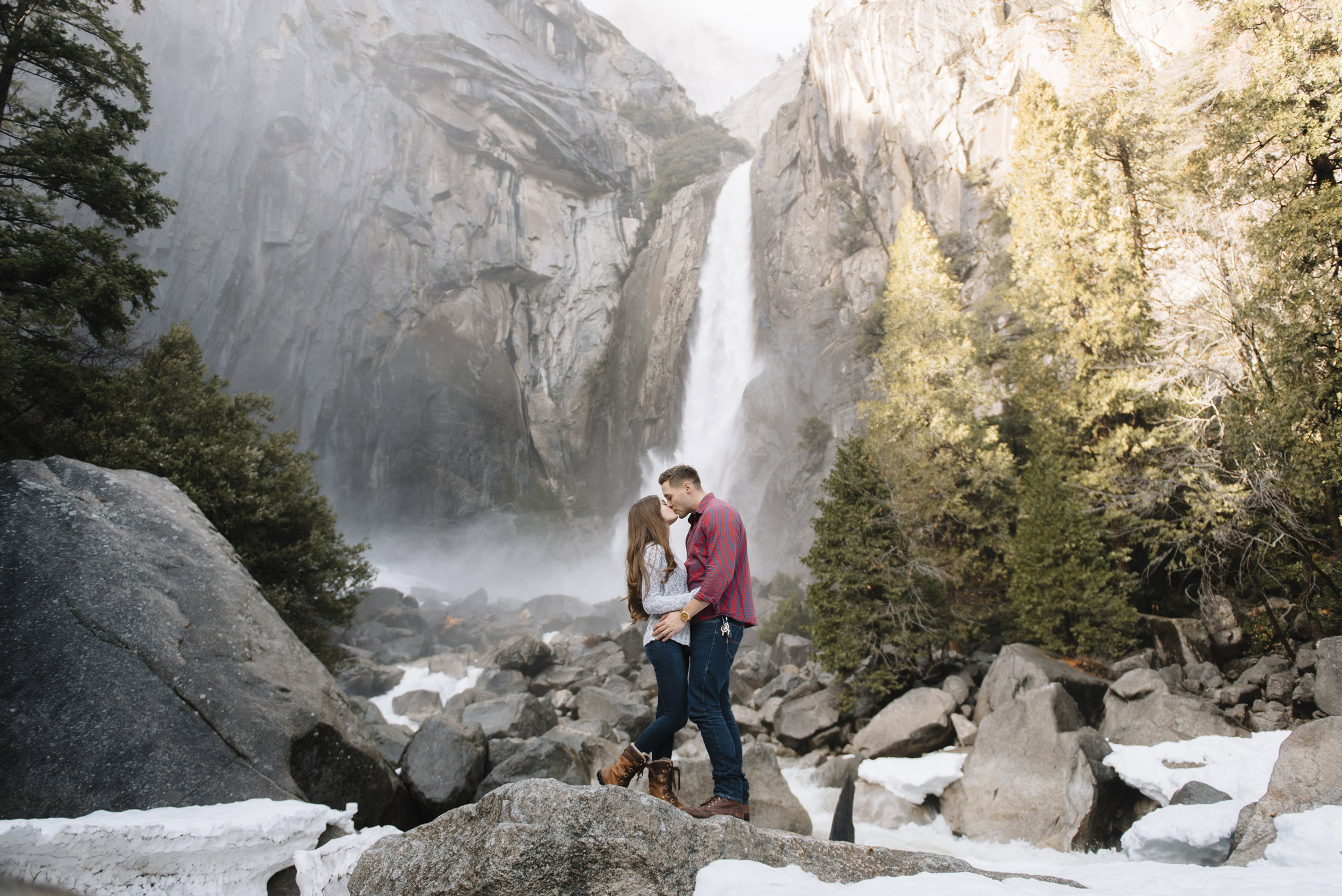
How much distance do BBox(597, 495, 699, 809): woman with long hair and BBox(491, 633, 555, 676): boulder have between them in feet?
54.2

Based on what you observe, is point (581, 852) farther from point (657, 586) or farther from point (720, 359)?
point (720, 359)

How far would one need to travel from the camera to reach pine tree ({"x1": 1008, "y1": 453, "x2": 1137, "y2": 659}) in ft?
36.0

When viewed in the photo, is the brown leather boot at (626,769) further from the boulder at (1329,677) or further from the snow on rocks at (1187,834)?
the boulder at (1329,677)

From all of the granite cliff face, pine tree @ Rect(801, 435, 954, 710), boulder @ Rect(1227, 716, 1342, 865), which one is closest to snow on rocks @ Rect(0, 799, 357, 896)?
boulder @ Rect(1227, 716, 1342, 865)

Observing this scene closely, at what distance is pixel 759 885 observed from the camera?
2682 millimetres

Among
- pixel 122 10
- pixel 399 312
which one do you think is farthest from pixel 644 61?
pixel 122 10

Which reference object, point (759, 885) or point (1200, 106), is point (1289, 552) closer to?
point (1200, 106)

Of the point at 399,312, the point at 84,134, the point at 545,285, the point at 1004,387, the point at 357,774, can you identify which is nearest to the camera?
the point at 357,774

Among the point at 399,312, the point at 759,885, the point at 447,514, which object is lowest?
the point at 759,885

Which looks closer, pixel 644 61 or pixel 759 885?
pixel 759 885

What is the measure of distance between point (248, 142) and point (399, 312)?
12716 millimetres

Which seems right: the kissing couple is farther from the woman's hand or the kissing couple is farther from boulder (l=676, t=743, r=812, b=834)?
boulder (l=676, t=743, r=812, b=834)

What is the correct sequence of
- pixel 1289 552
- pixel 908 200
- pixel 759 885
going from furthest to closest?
pixel 908 200, pixel 1289 552, pixel 759 885

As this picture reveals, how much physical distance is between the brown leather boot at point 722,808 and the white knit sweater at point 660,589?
85cm
